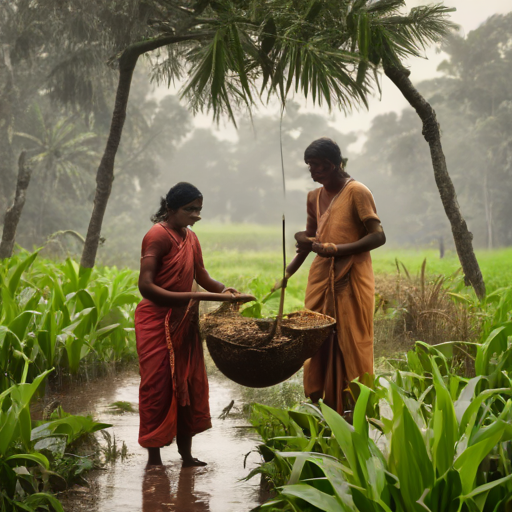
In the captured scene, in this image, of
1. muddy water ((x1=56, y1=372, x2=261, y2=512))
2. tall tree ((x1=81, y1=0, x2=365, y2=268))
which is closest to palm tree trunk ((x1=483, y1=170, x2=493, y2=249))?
tall tree ((x1=81, y1=0, x2=365, y2=268))

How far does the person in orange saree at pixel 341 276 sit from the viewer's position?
3.76 metres

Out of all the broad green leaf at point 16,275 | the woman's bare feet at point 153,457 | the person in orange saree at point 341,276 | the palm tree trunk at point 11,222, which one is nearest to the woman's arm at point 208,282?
the person in orange saree at point 341,276

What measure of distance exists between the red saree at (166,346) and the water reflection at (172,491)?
0.17m

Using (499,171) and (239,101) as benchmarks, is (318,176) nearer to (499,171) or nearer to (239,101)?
(239,101)

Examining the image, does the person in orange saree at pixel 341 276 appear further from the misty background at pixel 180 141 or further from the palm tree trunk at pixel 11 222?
the misty background at pixel 180 141

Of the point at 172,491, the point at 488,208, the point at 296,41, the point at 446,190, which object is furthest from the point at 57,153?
the point at 172,491

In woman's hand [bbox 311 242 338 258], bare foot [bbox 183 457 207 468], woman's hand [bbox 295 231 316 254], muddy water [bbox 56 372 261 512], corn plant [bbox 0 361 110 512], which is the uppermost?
woman's hand [bbox 295 231 316 254]

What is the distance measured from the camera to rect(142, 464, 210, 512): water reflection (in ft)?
10.1

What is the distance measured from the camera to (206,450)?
159 inches

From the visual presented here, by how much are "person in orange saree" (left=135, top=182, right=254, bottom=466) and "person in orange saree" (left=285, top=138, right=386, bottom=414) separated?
59cm

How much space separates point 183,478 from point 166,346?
0.71m

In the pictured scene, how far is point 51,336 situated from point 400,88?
4832mm

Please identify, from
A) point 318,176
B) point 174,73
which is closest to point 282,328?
point 318,176

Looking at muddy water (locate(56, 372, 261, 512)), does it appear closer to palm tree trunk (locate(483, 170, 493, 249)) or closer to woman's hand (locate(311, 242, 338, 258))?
woman's hand (locate(311, 242, 338, 258))
